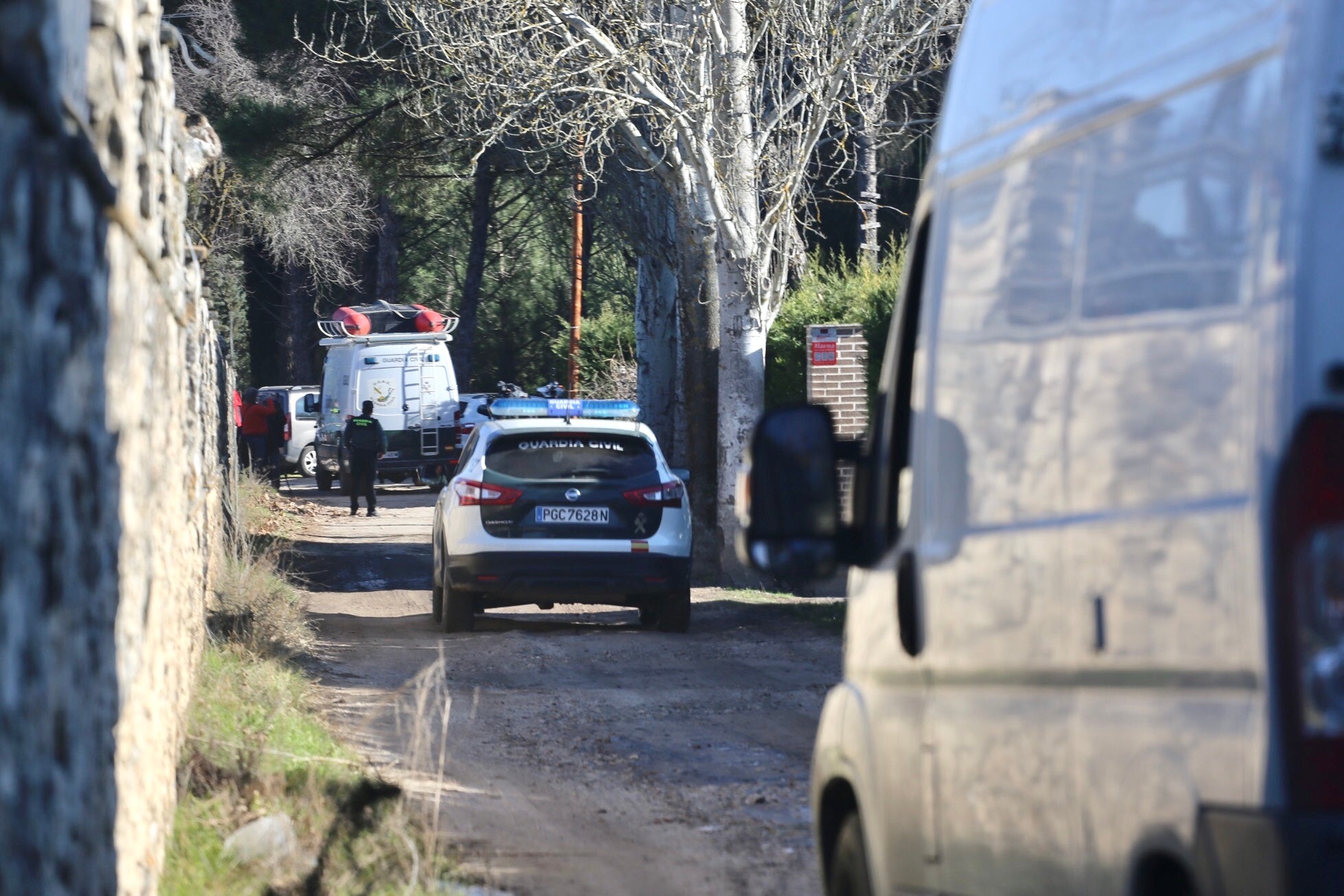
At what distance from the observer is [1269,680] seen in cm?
224

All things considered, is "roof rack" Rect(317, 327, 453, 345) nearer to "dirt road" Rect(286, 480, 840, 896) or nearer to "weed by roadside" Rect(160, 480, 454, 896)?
"dirt road" Rect(286, 480, 840, 896)

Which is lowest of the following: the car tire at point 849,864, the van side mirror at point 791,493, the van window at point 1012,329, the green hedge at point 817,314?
the car tire at point 849,864

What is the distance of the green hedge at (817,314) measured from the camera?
18.2 m

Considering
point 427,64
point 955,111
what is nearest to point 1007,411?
point 955,111

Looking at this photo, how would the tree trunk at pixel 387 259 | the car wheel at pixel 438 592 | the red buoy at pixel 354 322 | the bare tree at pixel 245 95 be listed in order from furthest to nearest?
1. the tree trunk at pixel 387 259
2. the red buoy at pixel 354 322
3. the bare tree at pixel 245 95
4. the car wheel at pixel 438 592

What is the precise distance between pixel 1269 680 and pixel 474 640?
1123 centimetres

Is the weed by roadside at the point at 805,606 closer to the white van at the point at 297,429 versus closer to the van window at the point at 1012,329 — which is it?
the van window at the point at 1012,329

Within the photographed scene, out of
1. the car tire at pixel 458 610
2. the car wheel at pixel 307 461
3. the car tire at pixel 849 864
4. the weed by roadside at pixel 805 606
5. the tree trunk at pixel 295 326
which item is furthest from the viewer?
the tree trunk at pixel 295 326

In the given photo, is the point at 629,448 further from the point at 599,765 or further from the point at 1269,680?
the point at 1269,680

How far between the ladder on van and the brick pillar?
15.9 m

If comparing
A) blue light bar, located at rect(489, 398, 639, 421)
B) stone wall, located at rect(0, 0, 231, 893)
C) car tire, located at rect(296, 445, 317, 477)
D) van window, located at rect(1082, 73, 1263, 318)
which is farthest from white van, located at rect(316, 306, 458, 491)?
van window, located at rect(1082, 73, 1263, 318)

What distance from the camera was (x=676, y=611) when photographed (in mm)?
13875

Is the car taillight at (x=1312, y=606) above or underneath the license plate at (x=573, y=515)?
above

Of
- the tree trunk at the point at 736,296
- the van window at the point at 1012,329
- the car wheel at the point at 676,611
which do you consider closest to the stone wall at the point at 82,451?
the van window at the point at 1012,329
